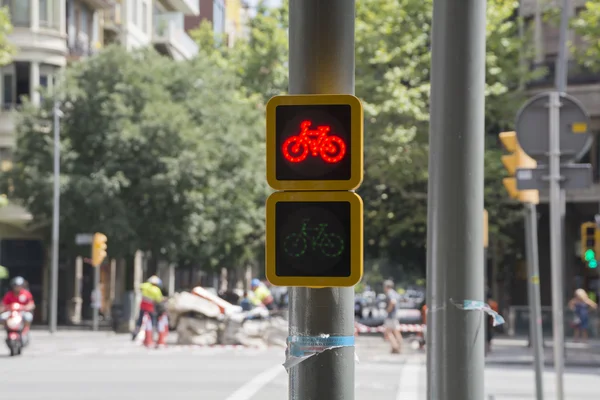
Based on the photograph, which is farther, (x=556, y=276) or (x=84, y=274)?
(x=84, y=274)

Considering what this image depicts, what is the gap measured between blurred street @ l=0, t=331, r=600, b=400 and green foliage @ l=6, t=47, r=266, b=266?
43.8 feet

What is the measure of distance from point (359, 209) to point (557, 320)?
6.33 meters

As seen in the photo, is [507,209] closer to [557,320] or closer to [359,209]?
[557,320]

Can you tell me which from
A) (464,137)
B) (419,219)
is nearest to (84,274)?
(419,219)

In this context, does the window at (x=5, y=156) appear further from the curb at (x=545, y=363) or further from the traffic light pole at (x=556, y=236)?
the traffic light pole at (x=556, y=236)

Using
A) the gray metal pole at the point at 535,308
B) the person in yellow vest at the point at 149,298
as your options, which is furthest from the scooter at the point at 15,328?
the gray metal pole at the point at 535,308

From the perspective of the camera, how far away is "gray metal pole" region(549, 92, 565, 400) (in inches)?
466

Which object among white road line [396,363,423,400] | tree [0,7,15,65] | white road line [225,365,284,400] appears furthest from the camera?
tree [0,7,15,65]

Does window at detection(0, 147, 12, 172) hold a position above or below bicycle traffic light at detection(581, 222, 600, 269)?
above

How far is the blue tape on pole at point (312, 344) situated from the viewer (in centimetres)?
599

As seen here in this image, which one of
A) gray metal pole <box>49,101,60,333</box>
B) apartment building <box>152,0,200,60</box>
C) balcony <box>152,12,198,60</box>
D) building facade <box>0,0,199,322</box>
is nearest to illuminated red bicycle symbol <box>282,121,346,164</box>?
gray metal pole <box>49,101,60,333</box>

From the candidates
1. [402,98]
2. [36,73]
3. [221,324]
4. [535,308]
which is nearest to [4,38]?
[221,324]

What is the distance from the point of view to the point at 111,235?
46250mm

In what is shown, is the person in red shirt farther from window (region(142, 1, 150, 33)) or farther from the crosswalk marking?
window (region(142, 1, 150, 33))
